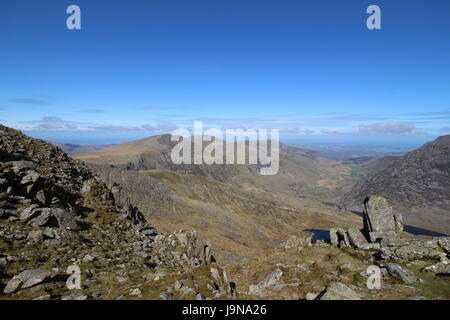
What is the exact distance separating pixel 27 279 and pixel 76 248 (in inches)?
251

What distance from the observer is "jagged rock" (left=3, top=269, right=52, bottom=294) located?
13227mm

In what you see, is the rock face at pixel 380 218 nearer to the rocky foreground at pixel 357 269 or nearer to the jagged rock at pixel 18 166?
the rocky foreground at pixel 357 269

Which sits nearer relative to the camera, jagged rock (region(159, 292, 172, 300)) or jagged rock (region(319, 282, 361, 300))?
jagged rock (region(159, 292, 172, 300))

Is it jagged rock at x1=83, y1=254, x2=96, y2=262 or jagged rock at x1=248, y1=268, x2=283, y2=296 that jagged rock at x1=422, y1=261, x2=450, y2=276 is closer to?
jagged rock at x1=248, y1=268, x2=283, y2=296

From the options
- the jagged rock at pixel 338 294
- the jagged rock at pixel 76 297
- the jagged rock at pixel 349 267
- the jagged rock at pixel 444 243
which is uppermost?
the jagged rock at pixel 76 297

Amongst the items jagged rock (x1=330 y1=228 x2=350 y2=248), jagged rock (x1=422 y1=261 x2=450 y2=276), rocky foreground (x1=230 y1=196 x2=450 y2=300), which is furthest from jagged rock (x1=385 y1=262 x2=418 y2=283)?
jagged rock (x1=330 y1=228 x2=350 y2=248)

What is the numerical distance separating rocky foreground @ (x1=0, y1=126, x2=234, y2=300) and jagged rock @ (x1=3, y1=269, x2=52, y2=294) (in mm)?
43

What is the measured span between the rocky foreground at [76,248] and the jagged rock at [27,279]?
43mm

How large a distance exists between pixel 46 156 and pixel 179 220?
121830 mm

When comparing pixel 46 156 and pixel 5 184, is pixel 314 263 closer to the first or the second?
pixel 5 184

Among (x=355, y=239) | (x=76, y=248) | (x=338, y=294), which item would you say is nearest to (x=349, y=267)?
(x=355, y=239)

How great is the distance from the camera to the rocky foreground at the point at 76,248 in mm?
15120

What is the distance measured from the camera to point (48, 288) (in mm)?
14117

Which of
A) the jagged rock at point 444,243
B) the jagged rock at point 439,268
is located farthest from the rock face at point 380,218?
the jagged rock at point 439,268
